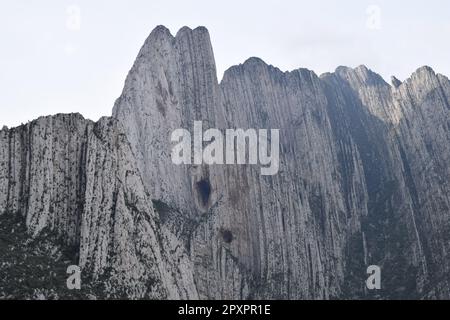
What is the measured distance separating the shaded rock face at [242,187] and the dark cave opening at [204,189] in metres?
0.37

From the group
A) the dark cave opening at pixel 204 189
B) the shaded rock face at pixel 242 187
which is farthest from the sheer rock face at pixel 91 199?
the dark cave opening at pixel 204 189

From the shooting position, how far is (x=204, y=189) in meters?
135

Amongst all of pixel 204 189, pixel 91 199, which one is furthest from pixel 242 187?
pixel 91 199

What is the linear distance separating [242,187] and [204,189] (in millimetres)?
8006

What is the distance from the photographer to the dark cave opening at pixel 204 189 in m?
134

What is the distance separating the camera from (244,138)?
478 feet

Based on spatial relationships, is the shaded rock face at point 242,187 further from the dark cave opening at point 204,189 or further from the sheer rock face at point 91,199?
the dark cave opening at point 204,189

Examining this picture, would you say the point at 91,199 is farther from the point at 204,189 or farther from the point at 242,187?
the point at 242,187

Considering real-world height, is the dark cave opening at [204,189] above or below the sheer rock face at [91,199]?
above

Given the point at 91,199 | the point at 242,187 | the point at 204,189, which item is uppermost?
the point at 242,187

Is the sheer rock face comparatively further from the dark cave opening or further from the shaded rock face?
the dark cave opening

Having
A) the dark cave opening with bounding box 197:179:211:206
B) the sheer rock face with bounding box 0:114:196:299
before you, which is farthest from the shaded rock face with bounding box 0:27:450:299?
the dark cave opening with bounding box 197:179:211:206

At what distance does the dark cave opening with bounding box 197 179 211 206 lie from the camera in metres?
134
